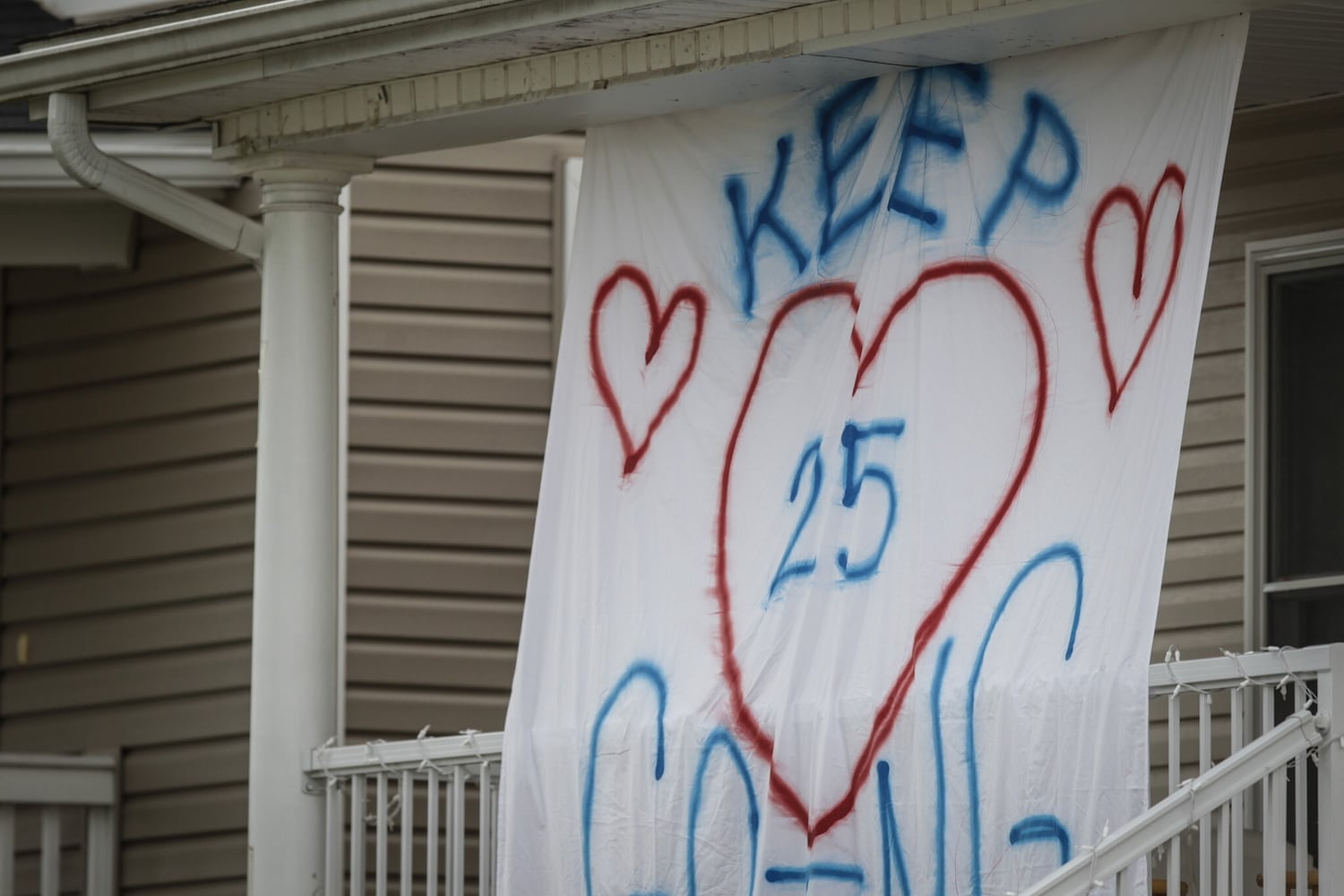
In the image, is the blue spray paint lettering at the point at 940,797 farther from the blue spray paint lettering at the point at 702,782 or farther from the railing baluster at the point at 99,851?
the railing baluster at the point at 99,851

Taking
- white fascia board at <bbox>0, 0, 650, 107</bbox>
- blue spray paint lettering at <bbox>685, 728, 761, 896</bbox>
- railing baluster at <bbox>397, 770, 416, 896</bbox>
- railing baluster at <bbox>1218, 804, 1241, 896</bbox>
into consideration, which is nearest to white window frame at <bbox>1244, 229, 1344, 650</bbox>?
railing baluster at <bbox>1218, 804, 1241, 896</bbox>

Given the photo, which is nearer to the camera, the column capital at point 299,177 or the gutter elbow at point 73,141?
the gutter elbow at point 73,141

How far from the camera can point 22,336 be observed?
9312 millimetres

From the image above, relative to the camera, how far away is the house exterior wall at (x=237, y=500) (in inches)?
340

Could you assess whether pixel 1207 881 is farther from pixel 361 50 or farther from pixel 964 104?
pixel 361 50

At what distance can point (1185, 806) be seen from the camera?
17.8 feet

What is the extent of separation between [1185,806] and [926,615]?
91cm

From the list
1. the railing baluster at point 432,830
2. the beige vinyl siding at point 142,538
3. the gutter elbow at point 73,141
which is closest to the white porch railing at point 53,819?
→ the beige vinyl siding at point 142,538

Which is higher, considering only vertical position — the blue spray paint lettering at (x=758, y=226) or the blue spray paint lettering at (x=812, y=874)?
the blue spray paint lettering at (x=758, y=226)

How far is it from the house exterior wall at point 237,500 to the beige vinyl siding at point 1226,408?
2.50m

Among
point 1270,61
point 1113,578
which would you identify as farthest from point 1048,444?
point 1270,61

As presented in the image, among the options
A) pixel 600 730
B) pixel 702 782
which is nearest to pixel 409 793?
pixel 600 730

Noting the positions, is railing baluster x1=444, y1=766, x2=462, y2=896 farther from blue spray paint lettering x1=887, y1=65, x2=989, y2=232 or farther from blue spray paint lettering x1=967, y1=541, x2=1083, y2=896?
blue spray paint lettering x1=887, y1=65, x2=989, y2=232

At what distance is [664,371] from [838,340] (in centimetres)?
58
